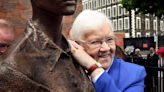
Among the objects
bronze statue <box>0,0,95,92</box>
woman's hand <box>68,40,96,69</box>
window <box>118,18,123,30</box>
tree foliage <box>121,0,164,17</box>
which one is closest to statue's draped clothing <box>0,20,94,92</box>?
bronze statue <box>0,0,95,92</box>

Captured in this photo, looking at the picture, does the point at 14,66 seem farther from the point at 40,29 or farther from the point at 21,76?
the point at 40,29

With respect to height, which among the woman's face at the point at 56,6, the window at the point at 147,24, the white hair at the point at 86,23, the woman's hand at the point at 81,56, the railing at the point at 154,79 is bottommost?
the window at the point at 147,24

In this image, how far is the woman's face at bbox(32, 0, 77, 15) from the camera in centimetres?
201

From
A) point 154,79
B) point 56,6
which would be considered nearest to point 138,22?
point 154,79

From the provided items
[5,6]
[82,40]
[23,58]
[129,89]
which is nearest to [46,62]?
[23,58]

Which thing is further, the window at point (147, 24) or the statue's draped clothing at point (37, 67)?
the window at point (147, 24)

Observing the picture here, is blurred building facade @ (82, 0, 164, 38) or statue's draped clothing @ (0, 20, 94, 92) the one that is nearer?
statue's draped clothing @ (0, 20, 94, 92)

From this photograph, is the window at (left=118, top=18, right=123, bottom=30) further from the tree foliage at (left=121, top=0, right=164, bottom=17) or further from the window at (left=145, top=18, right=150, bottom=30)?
the tree foliage at (left=121, top=0, right=164, bottom=17)

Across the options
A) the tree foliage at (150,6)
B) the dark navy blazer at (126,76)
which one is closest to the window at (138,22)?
the tree foliage at (150,6)

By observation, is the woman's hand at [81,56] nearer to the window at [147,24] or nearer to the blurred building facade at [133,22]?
the blurred building facade at [133,22]

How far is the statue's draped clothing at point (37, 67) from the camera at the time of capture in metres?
1.93

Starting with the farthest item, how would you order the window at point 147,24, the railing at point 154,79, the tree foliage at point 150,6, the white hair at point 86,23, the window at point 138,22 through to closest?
the window at point 147,24, the window at point 138,22, the tree foliage at point 150,6, the railing at point 154,79, the white hair at point 86,23

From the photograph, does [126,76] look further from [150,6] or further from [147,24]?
[147,24]

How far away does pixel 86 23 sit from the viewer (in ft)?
8.02
